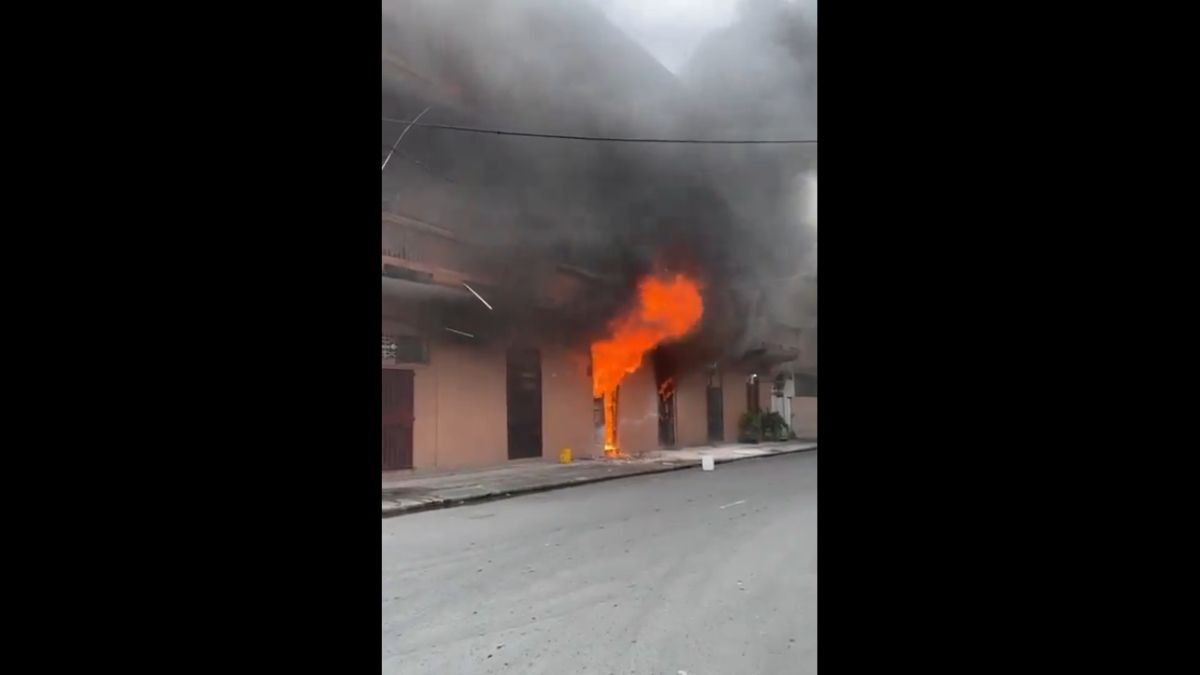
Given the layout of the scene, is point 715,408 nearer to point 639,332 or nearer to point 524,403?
point 639,332

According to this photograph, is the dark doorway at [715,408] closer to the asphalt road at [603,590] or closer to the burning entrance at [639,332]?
the burning entrance at [639,332]

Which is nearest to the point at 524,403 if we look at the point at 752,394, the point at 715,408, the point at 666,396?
the point at 666,396

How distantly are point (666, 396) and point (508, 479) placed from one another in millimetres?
10580

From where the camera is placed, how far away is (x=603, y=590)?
507 cm

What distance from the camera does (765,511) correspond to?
8914 millimetres

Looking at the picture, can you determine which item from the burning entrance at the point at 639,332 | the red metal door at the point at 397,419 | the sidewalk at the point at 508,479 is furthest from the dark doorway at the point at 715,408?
the red metal door at the point at 397,419

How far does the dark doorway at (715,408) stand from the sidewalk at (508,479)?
5.67 meters

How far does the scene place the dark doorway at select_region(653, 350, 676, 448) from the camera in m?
22.0

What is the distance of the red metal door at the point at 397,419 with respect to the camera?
13.1 metres
